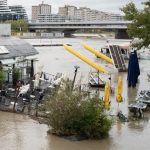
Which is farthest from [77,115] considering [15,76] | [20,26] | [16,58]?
[20,26]

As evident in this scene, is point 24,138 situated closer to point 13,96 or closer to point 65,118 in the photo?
point 65,118

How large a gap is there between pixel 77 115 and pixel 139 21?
4880 mm

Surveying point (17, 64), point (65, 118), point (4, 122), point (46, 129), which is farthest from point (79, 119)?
point (17, 64)

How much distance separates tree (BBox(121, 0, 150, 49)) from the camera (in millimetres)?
12707

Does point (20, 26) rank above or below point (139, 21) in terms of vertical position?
below

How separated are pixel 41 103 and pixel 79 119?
15.7ft

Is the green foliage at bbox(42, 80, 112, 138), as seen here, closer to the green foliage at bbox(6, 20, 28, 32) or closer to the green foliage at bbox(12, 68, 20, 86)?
the green foliage at bbox(12, 68, 20, 86)

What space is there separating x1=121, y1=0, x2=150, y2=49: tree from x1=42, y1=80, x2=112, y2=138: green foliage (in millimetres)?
4101

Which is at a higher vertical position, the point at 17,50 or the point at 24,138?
the point at 17,50

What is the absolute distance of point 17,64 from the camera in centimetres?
2697

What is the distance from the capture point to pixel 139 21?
1280cm

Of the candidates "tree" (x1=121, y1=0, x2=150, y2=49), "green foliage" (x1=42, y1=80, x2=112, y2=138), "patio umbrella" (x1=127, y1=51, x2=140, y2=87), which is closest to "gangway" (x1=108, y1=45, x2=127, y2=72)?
"patio umbrella" (x1=127, y1=51, x2=140, y2=87)

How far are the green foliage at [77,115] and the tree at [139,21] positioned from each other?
410cm

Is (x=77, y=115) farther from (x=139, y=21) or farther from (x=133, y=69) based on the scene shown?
(x=133, y=69)
